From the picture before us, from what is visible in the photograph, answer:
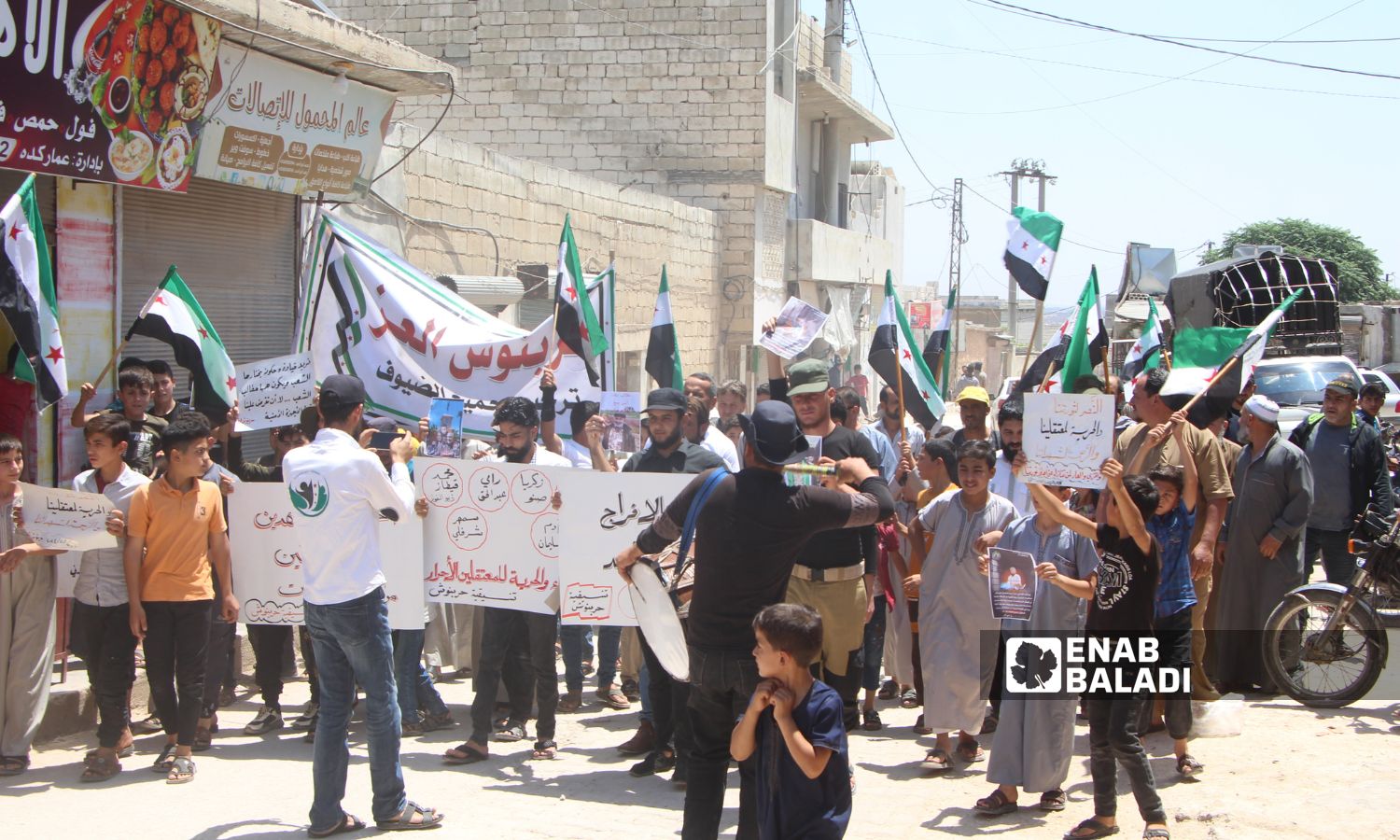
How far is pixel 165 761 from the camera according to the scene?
6.16 m

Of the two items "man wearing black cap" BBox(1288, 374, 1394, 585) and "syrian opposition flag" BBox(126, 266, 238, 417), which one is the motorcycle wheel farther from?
"syrian opposition flag" BBox(126, 266, 238, 417)

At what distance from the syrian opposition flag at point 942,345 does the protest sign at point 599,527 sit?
170 inches

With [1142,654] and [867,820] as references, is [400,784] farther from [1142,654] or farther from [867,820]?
[1142,654]

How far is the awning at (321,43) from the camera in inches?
361

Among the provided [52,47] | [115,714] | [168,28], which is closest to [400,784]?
[115,714]

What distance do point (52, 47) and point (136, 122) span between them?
934 millimetres

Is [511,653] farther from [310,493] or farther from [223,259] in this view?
[223,259]

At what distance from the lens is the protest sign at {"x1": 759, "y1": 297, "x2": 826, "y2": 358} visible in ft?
25.8

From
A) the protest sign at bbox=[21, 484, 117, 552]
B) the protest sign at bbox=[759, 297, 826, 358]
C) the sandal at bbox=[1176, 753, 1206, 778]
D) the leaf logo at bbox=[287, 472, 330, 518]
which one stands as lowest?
the sandal at bbox=[1176, 753, 1206, 778]

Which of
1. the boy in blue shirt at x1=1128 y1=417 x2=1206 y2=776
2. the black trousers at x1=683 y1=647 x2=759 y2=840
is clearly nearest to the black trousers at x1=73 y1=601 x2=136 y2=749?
the black trousers at x1=683 y1=647 x2=759 y2=840

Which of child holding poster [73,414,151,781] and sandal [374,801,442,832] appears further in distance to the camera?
child holding poster [73,414,151,781]

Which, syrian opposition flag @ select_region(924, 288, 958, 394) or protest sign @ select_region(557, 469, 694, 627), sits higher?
syrian opposition flag @ select_region(924, 288, 958, 394)

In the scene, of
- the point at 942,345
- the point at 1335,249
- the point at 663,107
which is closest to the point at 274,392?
the point at 942,345

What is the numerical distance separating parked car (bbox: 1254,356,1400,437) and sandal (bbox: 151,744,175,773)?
542 inches
